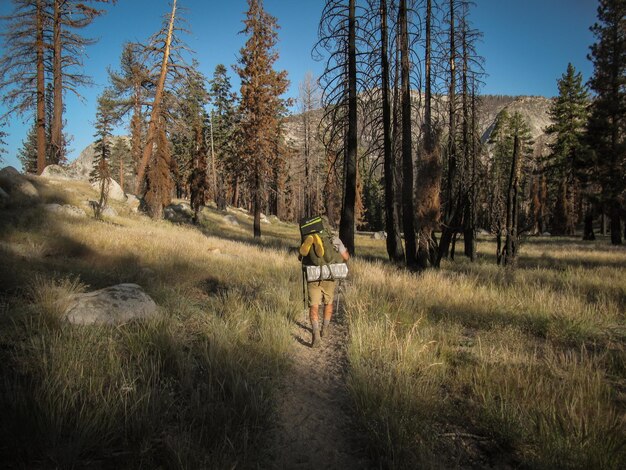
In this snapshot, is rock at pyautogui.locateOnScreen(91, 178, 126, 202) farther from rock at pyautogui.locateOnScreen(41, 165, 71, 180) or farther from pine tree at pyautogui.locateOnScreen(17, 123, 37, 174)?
pine tree at pyautogui.locateOnScreen(17, 123, 37, 174)

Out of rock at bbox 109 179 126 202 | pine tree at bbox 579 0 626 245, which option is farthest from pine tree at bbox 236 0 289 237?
pine tree at bbox 579 0 626 245

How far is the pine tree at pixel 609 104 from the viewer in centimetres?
1862

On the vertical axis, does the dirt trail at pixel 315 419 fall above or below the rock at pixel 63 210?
below

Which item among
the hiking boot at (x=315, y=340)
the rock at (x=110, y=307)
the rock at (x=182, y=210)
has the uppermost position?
the rock at (x=182, y=210)

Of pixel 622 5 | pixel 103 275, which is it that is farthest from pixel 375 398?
pixel 622 5

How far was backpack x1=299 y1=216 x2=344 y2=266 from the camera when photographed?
4.87 meters

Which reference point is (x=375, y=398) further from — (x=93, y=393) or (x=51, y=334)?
(x=51, y=334)

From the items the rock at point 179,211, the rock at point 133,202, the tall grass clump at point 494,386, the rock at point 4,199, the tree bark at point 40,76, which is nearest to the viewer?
the tall grass clump at point 494,386

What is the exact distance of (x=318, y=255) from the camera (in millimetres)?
4879

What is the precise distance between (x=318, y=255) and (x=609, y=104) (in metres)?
A: 23.2

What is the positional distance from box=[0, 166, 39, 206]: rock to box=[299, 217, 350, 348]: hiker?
13855mm

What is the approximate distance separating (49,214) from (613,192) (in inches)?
1077

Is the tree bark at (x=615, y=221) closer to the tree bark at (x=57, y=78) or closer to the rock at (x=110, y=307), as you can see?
the rock at (x=110, y=307)

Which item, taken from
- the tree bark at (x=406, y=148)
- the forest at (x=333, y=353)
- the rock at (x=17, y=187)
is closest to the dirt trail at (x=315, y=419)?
the forest at (x=333, y=353)
